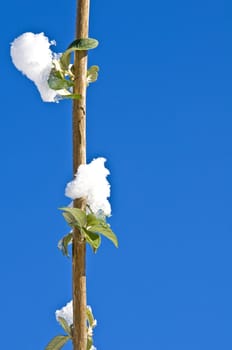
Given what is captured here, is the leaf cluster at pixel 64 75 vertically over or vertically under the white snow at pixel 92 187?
over

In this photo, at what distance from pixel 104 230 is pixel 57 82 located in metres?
0.28

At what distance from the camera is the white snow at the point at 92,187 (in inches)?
40.4

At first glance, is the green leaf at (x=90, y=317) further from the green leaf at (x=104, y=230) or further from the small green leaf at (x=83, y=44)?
the small green leaf at (x=83, y=44)

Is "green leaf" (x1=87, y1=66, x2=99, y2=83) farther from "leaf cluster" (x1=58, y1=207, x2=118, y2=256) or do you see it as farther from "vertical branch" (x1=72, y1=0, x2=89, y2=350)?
"leaf cluster" (x1=58, y1=207, x2=118, y2=256)

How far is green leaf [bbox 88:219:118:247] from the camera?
1028 millimetres

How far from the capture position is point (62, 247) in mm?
1068

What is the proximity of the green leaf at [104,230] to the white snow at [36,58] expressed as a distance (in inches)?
9.8

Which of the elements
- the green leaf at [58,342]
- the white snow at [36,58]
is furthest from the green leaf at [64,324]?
the white snow at [36,58]

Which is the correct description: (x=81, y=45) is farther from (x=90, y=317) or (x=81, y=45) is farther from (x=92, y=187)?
(x=90, y=317)

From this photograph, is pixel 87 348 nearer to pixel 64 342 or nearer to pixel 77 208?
pixel 64 342

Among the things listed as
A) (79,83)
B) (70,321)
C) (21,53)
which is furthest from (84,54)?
(70,321)

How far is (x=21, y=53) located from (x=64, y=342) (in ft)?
1.79

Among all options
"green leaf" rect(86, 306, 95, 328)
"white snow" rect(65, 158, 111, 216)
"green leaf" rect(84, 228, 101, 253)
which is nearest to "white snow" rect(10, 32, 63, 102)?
"white snow" rect(65, 158, 111, 216)

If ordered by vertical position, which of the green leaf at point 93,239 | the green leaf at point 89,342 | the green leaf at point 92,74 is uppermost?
the green leaf at point 92,74
